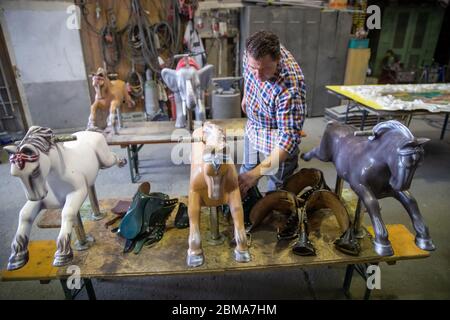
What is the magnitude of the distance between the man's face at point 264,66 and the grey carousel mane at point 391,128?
59cm

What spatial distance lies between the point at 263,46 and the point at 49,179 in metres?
1.19

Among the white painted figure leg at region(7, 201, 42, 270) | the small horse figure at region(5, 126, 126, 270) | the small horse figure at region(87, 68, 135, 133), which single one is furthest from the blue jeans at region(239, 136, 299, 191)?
the small horse figure at region(87, 68, 135, 133)

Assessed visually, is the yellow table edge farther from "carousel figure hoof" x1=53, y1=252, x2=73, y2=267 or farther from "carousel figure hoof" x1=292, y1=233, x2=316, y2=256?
"carousel figure hoof" x1=53, y1=252, x2=73, y2=267

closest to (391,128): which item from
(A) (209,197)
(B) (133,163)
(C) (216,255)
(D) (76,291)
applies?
(A) (209,197)

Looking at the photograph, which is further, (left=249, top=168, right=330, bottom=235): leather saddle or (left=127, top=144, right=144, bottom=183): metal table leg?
(left=127, top=144, right=144, bottom=183): metal table leg

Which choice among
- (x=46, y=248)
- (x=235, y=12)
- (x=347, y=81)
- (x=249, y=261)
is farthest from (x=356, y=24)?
(x=46, y=248)

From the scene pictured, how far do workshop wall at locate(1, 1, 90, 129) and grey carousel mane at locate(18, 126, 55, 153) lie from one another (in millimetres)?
4074

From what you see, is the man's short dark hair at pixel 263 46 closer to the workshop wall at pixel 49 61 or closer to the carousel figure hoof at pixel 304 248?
the carousel figure hoof at pixel 304 248

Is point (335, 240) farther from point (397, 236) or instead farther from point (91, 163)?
point (91, 163)

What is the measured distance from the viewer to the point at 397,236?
172 cm

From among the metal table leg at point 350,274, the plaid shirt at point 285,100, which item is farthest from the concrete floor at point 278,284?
the plaid shirt at point 285,100

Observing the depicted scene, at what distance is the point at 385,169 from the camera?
135cm

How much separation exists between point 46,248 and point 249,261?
114 centimetres

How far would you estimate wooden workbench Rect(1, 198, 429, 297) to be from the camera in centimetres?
143
